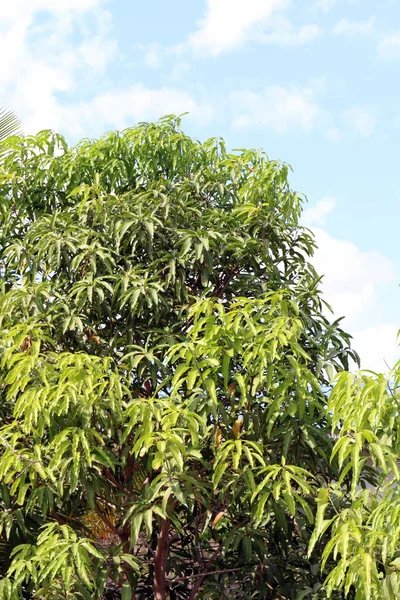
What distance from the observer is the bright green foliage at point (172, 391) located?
3.63 meters

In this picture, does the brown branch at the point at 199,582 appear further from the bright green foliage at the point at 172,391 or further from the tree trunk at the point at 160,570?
the tree trunk at the point at 160,570

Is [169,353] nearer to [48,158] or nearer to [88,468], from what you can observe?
[88,468]

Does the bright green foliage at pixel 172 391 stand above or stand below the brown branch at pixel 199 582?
above

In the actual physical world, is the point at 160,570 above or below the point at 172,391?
below

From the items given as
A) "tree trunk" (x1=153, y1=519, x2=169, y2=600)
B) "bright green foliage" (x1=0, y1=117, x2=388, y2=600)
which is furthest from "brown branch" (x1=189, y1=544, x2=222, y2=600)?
"tree trunk" (x1=153, y1=519, x2=169, y2=600)

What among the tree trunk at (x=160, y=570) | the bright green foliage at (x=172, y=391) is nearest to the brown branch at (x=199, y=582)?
the bright green foliage at (x=172, y=391)

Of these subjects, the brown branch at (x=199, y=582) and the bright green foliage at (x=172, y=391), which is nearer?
the bright green foliage at (x=172, y=391)

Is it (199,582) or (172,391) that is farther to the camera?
(199,582)

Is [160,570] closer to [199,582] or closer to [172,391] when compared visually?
[199,582]

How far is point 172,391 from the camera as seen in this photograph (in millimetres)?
3928

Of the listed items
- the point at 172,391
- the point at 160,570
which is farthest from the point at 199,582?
the point at 172,391

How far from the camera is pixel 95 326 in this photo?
4.73 m

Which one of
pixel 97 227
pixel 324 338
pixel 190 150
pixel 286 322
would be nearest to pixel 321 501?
pixel 286 322

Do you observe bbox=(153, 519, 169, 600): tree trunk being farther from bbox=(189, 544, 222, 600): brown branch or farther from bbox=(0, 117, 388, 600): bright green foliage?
bbox=(189, 544, 222, 600): brown branch
